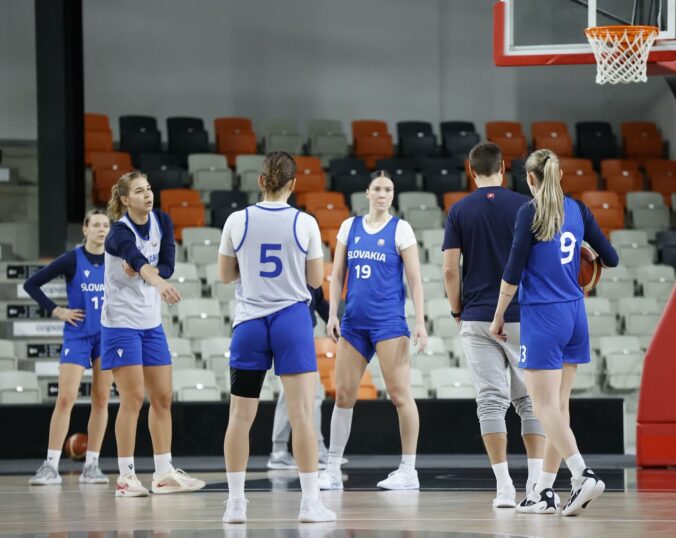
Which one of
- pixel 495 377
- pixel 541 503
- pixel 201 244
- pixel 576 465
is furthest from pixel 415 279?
pixel 201 244

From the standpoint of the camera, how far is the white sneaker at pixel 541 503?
6.24m

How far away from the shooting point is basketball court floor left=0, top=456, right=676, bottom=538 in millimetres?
5645

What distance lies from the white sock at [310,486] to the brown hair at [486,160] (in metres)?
1.82

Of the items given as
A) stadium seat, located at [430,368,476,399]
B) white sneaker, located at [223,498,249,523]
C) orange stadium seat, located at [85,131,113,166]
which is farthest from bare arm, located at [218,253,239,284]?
orange stadium seat, located at [85,131,113,166]

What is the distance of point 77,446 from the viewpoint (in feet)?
33.4

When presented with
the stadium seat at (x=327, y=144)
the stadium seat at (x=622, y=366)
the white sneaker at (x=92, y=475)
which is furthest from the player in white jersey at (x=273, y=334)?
the stadium seat at (x=327, y=144)

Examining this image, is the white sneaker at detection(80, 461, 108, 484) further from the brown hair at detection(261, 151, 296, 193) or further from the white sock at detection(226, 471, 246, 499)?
the brown hair at detection(261, 151, 296, 193)

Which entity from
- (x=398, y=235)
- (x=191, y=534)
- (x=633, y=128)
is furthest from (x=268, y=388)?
(x=633, y=128)

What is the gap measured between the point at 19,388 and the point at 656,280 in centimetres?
664

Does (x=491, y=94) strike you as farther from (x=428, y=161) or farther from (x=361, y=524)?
(x=361, y=524)

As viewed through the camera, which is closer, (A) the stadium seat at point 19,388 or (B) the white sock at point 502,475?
(B) the white sock at point 502,475

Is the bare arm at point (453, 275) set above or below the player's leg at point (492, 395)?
above

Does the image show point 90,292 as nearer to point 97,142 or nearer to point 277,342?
point 277,342

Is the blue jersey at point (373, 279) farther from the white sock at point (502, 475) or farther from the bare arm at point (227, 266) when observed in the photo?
the bare arm at point (227, 266)
